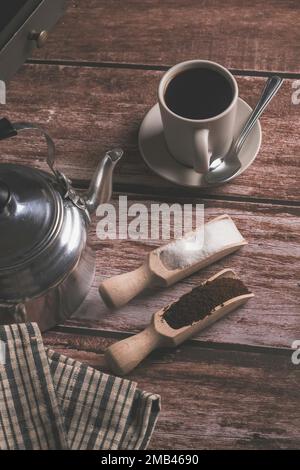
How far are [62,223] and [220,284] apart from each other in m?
0.19

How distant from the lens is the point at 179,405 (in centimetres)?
80

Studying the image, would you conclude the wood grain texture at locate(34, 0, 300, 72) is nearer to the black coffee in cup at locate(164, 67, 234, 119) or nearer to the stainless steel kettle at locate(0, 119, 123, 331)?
the black coffee in cup at locate(164, 67, 234, 119)

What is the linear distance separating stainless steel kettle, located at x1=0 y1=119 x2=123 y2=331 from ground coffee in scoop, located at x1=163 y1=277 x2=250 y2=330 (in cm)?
11

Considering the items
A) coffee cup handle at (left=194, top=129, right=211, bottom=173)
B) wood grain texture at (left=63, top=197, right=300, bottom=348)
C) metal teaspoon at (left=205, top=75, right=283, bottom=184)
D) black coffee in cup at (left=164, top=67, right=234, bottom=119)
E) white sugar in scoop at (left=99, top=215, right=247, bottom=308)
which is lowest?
wood grain texture at (left=63, top=197, right=300, bottom=348)

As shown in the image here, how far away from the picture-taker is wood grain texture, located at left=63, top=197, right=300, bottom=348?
0.83 meters

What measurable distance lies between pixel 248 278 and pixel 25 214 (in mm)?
269

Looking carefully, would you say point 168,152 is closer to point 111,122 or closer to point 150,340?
point 111,122

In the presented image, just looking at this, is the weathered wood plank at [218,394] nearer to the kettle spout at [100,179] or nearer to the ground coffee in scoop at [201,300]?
the ground coffee in scoop at [201,300]

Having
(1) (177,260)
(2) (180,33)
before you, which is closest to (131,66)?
(2) (180,33)

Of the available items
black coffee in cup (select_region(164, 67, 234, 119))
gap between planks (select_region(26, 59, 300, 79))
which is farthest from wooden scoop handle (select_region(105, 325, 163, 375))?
gap between planks (select_region(26, 59, 300, 79))

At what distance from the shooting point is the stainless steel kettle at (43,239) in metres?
0.74

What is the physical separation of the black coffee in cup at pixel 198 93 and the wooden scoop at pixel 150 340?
0.72ft

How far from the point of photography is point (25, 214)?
0.75 meters

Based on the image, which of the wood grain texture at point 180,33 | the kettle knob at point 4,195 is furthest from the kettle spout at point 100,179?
the wood grain texture at point 180,33
